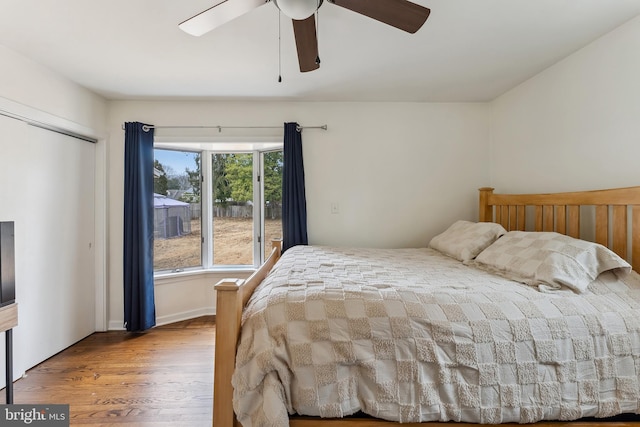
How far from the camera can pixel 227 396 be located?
1.12 metres

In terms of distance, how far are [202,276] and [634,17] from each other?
4.04 m

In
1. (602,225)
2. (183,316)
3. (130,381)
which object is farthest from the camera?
(183,316)

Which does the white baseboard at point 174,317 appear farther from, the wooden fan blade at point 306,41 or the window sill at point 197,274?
the wooden fan blade at point 306,41

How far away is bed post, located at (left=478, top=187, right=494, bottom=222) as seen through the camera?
271 cm

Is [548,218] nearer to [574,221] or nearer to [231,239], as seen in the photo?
[574,221]

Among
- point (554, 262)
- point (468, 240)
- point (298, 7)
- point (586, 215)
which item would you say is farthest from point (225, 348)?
point (586, 215)

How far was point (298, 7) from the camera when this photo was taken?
1147mm

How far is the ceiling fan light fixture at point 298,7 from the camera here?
3.71ft

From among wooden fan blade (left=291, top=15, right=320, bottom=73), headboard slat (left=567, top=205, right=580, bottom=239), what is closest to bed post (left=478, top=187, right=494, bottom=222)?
headboard slat (left=567, top=205, right=580, bottom=239)

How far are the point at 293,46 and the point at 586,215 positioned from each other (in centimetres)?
234

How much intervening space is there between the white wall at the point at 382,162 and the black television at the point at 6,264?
147cm

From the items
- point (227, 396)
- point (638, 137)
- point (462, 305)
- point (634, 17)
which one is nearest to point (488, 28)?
point (634, 17)

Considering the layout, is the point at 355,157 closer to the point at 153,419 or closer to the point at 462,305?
the point at 462,305

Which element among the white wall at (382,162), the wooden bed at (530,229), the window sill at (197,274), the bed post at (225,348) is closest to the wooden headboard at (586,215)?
the wooden bed at (530,229)
